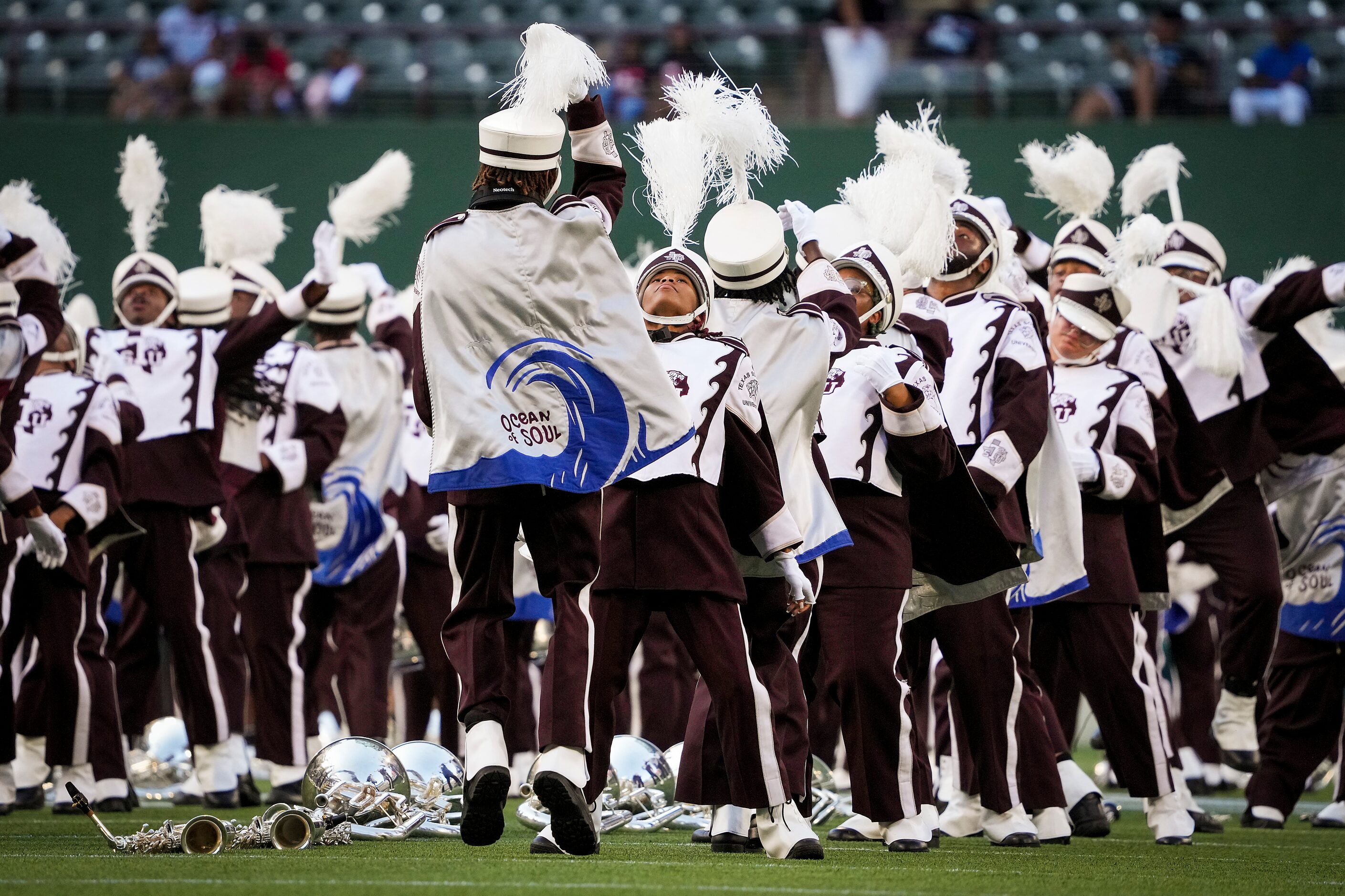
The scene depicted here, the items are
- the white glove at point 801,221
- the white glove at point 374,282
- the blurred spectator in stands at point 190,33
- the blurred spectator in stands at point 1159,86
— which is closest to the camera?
the white glove at point 801,221

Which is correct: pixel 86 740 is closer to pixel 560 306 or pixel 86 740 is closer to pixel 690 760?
pixel 690 760

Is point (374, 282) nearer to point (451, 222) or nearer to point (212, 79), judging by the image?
point (451, 222)

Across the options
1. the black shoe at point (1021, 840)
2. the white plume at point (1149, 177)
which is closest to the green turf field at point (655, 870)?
the black shoe at point (1021, 840)

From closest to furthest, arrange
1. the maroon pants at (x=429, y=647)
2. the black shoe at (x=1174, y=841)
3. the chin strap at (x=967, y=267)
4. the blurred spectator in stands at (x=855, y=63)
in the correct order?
the black shoe at (x=1174, y=841)
the chin strap at (x=967, y=267)
the maroon pants at (x=429, y=647)
the blurred spectator in stands at (x=855, y=63)

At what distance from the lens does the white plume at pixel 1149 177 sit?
8805 millimetres

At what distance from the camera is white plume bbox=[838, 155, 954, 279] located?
6.64 metres

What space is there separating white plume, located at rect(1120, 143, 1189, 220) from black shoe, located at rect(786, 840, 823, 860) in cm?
446

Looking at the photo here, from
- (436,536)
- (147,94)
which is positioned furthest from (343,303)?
(147,94)

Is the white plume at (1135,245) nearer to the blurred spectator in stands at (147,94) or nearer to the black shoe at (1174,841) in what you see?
the black shoe at (1174,841)

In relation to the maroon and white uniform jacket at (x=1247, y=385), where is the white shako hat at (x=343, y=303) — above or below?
above

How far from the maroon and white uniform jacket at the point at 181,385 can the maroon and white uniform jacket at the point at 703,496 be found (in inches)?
119

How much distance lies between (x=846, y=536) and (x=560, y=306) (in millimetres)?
1473

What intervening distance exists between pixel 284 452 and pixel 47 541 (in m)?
1.87

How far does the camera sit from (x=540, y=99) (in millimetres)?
4809
